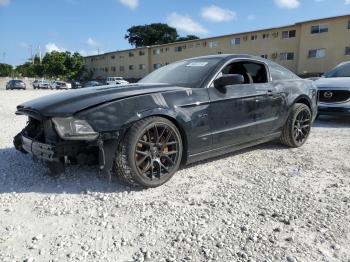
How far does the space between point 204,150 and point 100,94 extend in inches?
52.6

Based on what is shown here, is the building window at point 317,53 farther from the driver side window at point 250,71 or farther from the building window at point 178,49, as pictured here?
the driver side window at point 250,71

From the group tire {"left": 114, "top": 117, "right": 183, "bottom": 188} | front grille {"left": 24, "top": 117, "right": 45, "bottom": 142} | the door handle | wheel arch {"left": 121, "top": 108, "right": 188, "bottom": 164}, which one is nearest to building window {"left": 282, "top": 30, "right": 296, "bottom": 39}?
the door handle

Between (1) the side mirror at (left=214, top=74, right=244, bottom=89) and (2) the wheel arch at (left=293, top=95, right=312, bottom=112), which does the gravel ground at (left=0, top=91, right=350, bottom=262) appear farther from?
(2) the wheel arch at (left=293, top=95, right=312, bottom=112)

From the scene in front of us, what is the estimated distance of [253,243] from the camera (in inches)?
90.7

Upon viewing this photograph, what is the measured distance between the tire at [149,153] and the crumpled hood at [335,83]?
17.5 feet

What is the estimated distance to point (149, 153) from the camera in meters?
3.27

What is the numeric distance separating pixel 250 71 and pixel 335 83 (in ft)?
12.6

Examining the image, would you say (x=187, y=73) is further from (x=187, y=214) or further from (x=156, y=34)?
(x=156, y=34)

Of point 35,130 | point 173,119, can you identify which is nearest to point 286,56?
point 173,119

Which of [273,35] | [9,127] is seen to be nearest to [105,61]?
[273,35]

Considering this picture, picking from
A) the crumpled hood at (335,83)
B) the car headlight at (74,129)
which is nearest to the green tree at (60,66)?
the crumpled hood at (335,83)

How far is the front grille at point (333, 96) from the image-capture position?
7.04 metres

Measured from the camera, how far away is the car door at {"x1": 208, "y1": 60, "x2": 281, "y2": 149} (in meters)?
3.75

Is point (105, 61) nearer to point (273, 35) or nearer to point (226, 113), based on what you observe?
point (273, 35)
